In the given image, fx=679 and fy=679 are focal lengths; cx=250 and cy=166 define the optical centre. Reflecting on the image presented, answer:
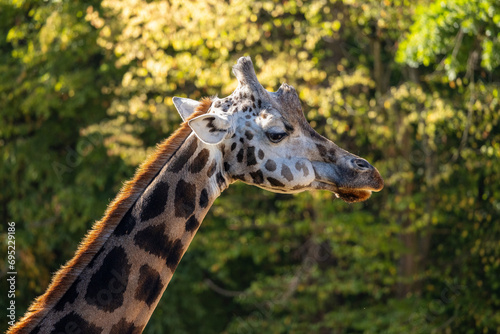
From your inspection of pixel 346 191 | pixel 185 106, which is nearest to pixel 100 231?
pixel 185 106

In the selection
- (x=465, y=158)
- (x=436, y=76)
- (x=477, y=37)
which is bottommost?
(x=465, y=158)

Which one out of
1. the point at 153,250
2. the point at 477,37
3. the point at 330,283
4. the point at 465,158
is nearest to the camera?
the point at 153,250

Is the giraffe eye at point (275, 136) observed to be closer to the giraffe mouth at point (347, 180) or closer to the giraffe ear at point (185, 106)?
the giraffe mouth at point (347, 180)

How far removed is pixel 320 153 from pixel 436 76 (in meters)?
7.25

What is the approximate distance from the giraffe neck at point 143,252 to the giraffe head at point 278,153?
0.13 m

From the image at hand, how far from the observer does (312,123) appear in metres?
10.9

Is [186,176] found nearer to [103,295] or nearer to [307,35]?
[103,295]

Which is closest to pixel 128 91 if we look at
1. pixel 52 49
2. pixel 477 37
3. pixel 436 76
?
pixel 52 49

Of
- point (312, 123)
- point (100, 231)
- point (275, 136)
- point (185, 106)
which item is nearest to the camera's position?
point (100, 231)

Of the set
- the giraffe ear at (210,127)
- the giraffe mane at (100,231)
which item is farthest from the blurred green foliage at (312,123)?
the giraffe mane at (100,231)

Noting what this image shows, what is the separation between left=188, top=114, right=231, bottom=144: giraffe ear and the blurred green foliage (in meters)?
6.40

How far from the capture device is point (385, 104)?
34.4 feet

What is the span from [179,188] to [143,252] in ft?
1.14

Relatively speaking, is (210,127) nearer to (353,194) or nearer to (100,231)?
(100,231)
